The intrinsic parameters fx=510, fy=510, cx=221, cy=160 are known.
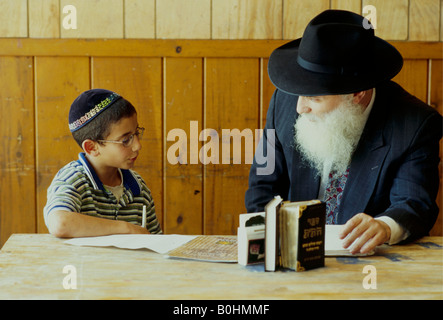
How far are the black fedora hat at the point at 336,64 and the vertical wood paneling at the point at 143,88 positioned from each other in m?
0.97

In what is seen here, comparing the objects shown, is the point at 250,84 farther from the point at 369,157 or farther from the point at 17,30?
the point at 17,30

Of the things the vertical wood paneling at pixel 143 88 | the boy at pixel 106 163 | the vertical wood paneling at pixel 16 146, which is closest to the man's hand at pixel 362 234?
the boy at pixel 106 163

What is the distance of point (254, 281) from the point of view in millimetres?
1125

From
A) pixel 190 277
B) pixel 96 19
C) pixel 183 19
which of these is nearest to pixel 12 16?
pixel 96 19

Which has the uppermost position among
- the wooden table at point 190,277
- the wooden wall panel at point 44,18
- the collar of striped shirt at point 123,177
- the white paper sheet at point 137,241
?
the wooden wall panel at point 44,18

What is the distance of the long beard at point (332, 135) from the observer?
5.71 ft

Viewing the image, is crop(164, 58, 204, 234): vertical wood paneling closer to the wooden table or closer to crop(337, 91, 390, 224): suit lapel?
crop(337, 91, 390, 224): suit lapel

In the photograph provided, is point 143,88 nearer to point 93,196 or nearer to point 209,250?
point 93,196

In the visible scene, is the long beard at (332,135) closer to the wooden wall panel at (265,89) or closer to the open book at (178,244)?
the open book at (178,244)

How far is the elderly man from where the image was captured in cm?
153

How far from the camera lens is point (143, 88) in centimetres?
246

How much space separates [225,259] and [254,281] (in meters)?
0.17
